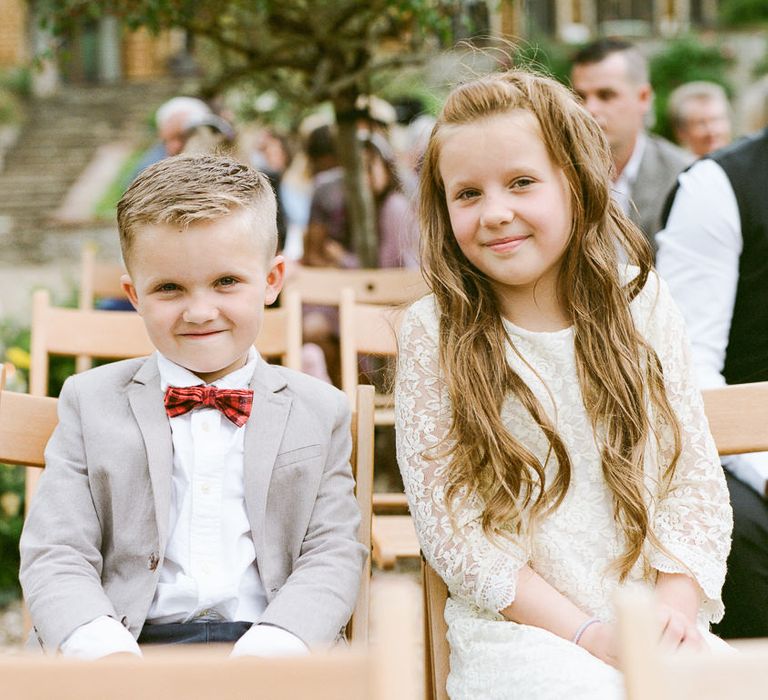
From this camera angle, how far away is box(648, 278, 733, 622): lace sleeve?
2.00 metres

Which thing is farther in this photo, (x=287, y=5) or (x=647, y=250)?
(x=287, y=5)

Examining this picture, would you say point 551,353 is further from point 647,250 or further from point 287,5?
point 287,5

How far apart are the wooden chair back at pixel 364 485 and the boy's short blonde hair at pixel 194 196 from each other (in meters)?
0.37

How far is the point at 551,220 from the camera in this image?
80.4 inches

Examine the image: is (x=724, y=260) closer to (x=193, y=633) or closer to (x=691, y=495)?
(x=691, y=495)

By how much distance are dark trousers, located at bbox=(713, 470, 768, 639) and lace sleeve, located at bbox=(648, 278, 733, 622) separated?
1.51ft

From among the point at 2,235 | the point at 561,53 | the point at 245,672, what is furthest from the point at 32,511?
the point at 561,53

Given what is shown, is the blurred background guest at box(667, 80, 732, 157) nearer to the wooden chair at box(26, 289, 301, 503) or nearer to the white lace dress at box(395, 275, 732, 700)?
the wooden chair at box(26, 289, 301, 503)

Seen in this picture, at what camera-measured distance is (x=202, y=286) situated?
77.2 inches

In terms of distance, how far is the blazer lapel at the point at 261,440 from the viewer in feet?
6.48

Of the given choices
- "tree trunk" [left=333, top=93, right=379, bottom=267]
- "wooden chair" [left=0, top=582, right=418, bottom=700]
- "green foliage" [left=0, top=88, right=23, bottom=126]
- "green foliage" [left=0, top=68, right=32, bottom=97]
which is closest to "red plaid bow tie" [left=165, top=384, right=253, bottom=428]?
"wooden chair" [left=0, top=582, right=418, bottom=700]

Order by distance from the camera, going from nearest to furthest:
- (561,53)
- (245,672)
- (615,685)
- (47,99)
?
→ (245,672)
(615,685)
(561,53)
(47,99)

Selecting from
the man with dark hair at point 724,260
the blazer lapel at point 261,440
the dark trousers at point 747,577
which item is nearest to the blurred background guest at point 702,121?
the man with dark hair at point 724,260

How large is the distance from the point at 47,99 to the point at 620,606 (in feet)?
70.8
